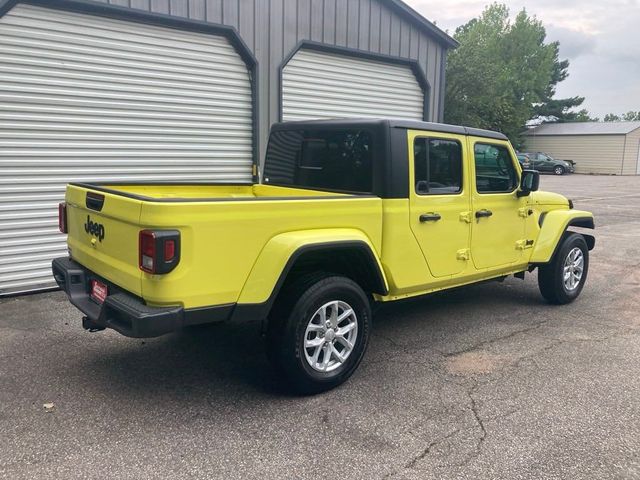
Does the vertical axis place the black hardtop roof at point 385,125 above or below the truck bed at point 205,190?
above

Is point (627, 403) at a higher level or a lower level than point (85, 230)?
lower

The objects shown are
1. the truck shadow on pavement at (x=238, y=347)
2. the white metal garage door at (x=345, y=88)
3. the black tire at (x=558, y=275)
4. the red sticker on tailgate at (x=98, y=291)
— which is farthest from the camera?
the white metal garage door at (x=345, y=88)

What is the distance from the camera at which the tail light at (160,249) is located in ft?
9.73

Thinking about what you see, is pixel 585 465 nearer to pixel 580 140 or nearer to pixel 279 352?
pixel 279 352

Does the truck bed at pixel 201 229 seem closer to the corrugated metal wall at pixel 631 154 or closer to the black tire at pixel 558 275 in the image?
the black tire at pixel 558 275

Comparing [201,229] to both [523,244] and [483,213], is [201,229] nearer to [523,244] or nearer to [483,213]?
[483,213]

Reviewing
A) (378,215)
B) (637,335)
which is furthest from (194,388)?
(637,335)

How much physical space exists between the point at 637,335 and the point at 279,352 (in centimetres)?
356

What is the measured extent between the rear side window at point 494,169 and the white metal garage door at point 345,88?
3.94 m

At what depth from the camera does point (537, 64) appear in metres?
52.7

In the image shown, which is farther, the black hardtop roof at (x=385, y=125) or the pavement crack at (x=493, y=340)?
the pavement crack at (x=493, y=340)

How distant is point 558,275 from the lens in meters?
5.81

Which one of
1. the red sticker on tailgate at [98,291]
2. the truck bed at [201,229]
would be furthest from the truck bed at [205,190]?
the red sticker on tailgate at [98,291]

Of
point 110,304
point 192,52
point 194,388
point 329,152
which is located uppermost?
point 192,52
